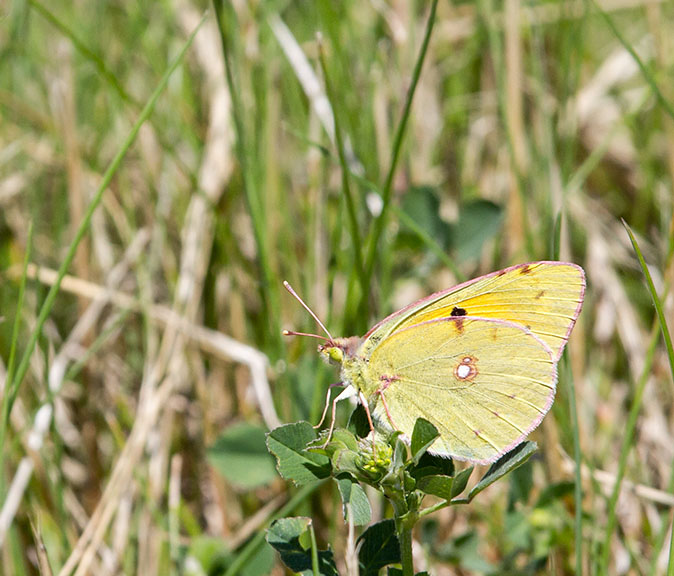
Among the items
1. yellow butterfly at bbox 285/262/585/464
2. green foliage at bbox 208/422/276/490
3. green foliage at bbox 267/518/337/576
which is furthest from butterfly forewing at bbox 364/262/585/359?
green foliage at bbox 208/422/276/490

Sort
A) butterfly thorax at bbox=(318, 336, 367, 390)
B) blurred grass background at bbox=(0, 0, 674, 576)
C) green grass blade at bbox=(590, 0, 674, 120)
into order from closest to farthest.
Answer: butterfly thorax at bbox=(318, 336, 367, 390) → green grass blade at bbox=(590, 0, 674, 120) → blurred grass background at bbox=(0, 0, 674, 576)

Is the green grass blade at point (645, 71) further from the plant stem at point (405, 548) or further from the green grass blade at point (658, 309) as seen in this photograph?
the plant stem at point (405, 548)

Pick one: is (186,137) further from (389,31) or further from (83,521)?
(83,521)

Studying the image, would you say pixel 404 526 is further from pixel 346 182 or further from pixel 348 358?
pixel 346 182

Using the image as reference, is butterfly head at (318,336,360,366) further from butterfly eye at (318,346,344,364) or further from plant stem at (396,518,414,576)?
plant stem at (396,518,414,576)

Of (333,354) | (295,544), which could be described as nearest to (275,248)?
(333,354)

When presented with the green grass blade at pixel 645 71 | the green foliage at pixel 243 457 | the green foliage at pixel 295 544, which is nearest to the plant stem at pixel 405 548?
the green foliage at pixel 295 544
